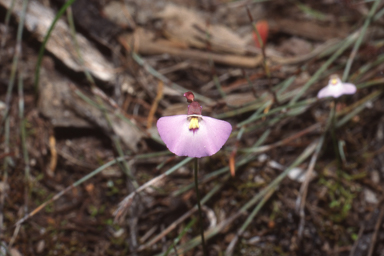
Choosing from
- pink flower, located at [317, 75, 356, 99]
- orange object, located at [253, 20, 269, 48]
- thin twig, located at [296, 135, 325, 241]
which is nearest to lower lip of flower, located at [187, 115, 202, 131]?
pink flower, located at [317, 75, 356, 99]

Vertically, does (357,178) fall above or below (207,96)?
Answer: below

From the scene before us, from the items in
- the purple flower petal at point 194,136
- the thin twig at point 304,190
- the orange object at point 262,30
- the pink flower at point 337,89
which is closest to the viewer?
the purple flower petal at point 194,136

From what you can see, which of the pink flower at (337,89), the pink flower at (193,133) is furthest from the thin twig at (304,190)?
the pink flower at (193,133)

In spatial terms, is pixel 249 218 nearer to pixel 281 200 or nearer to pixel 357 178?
pixel 281 200

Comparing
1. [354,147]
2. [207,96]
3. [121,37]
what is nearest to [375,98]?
[354,147]

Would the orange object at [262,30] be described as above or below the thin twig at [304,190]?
above

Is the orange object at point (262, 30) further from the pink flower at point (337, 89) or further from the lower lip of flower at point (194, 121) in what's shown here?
the lower lip of flower at point (194, 121)

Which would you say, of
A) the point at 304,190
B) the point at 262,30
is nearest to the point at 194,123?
the point at 304,190

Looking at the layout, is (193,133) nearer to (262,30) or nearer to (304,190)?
(304,190)
